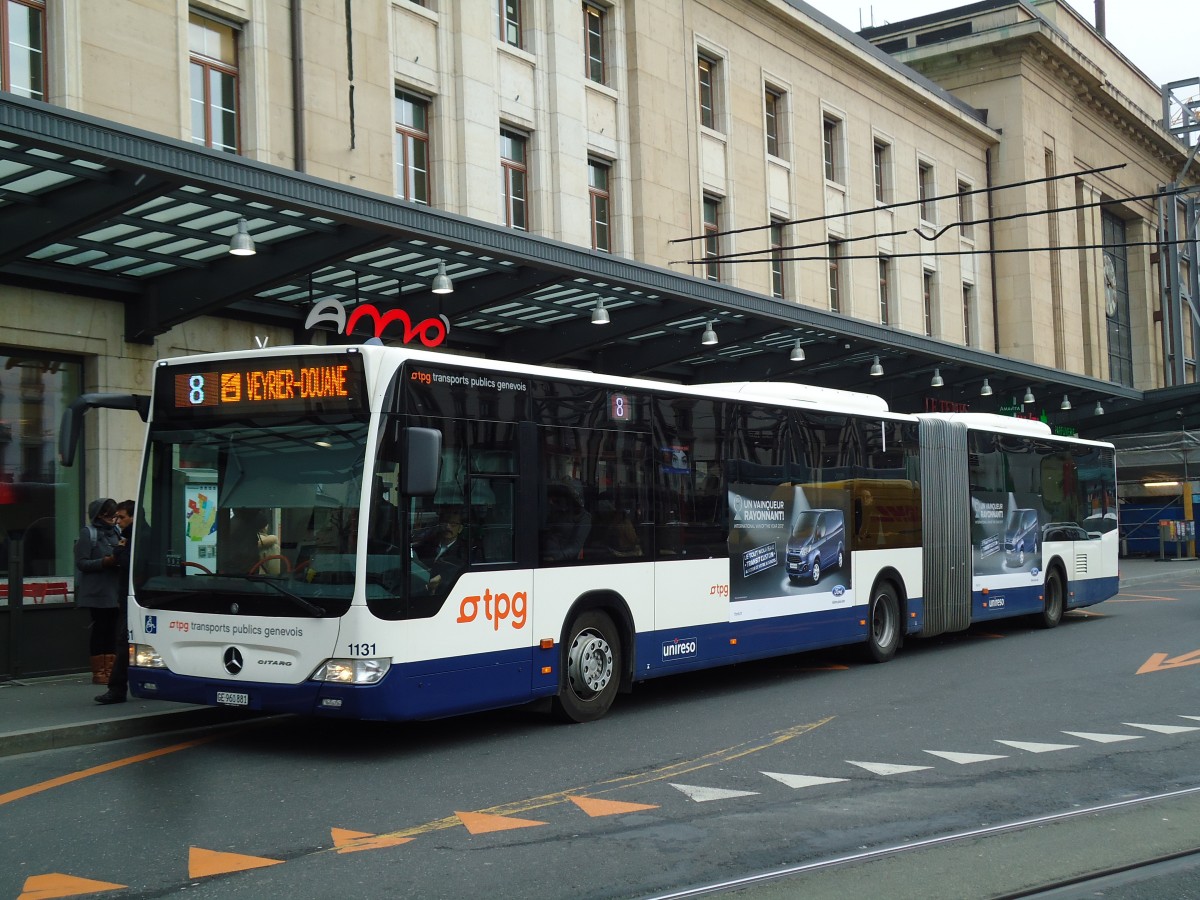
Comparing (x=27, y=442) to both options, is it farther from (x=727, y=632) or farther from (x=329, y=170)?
(x=727, y=632)

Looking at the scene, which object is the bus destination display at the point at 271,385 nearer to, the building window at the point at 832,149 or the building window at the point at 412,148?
the building window at the point at 412,148

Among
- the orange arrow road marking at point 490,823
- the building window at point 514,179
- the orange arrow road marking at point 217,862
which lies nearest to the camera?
the orange arrow road marking at point 217,862

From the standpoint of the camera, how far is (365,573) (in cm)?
909

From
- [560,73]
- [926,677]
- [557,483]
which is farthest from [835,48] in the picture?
[557,483]

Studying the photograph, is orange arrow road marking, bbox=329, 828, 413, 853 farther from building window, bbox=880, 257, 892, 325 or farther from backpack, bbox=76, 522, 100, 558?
building window, bbox=880, 257, 892, 325

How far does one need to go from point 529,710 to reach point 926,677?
4.57 m

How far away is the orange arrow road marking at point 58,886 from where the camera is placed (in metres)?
5.91

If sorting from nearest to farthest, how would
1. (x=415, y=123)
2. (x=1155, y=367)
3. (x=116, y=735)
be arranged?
(x=116, y=735), (x=415, y=123), (x=1155, y=367)

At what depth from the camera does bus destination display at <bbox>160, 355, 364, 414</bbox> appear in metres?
9.38

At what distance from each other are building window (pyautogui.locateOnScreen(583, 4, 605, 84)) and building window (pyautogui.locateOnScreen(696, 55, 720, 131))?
321 centimetres

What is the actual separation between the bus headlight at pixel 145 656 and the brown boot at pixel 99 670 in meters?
2.60

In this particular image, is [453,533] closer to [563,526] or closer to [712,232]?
[563,526]

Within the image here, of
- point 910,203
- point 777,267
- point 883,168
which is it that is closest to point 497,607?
point 910,203

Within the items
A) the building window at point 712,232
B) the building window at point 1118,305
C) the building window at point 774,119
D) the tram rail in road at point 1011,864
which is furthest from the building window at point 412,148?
the building window at point 1118,305
